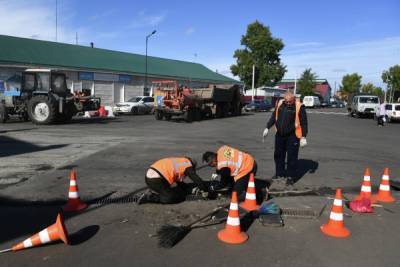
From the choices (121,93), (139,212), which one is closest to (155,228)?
(139,212)

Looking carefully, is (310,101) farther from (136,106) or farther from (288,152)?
(288,152)

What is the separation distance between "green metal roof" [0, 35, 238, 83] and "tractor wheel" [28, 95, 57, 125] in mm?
12811

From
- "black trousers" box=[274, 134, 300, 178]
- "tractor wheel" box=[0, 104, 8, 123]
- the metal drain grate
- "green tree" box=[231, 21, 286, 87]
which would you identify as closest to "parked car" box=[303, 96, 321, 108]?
"green tree" box=[231, 21, 286, 87]

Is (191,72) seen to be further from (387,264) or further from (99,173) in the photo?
(387,264)

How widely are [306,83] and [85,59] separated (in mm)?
56728

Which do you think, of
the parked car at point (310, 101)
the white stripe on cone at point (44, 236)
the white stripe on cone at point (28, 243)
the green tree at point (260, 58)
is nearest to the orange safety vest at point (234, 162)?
the white stripe on cone at point (44, 236)

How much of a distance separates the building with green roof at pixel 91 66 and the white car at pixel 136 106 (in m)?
7.65

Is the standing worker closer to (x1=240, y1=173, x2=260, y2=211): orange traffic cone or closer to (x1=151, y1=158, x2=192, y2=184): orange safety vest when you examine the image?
(x1=240, y1=173, x2=260, y2=211): orange traffic cone

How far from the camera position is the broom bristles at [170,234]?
13.3 ft

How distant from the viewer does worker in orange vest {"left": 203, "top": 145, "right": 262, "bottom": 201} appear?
5543 mm

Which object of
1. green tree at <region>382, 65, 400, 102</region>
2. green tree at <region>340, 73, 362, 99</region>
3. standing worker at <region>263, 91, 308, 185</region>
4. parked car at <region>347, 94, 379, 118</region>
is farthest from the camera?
green tree at <region>340, 73, 362, 99</region>

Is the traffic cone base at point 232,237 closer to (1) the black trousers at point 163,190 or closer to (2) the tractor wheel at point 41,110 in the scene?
(1) the black trousers at point 163,190

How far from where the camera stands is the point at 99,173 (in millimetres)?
7441

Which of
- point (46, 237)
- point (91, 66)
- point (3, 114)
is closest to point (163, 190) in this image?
point (46, 237)
